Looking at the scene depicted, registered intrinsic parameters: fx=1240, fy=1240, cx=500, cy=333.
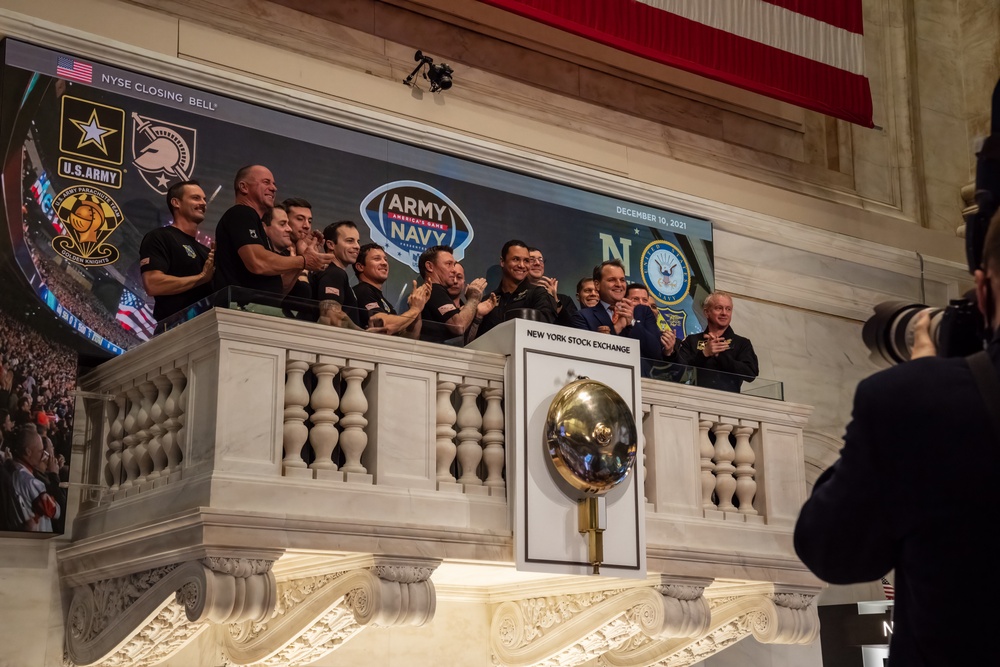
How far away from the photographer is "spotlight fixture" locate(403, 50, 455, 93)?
9.94 metres

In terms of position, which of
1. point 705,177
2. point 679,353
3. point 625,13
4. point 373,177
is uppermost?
point 625,13

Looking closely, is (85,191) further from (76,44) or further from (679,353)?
(679,353)

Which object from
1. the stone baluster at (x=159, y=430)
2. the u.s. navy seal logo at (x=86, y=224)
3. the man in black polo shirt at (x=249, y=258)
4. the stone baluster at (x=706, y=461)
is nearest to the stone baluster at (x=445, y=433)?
the man in black polo shirt at (x=249, y=258)

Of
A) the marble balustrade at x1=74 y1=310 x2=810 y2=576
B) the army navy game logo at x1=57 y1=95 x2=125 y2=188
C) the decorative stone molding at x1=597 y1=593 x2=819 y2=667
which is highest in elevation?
the army navy game logo at x1=57 y1=95 x2=125 y2=188

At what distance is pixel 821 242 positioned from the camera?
1230 cm

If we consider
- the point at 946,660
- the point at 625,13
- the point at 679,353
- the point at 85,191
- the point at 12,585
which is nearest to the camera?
the point at 946,660

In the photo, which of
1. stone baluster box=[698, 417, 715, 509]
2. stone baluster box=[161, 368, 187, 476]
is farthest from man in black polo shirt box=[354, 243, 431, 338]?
stone baluster box=[698, 417, 715, 509]

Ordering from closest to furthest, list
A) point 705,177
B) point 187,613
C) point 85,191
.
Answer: point 187,613
point 85,191
point 705,177

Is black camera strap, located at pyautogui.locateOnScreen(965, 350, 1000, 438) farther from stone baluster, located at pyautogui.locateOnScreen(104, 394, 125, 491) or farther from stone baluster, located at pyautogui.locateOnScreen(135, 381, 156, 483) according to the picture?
stone baluster, located at pyautogui.locateOnScreen(104, 394, 125, 491)

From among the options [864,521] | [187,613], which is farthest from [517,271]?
[864,521]

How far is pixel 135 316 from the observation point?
25.4 feet

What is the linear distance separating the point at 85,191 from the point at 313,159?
1801 millimetres

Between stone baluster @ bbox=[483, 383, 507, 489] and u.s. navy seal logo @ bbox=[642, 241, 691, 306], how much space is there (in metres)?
4.18

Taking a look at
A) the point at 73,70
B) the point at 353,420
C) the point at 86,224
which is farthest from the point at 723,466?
the point at 73,70
